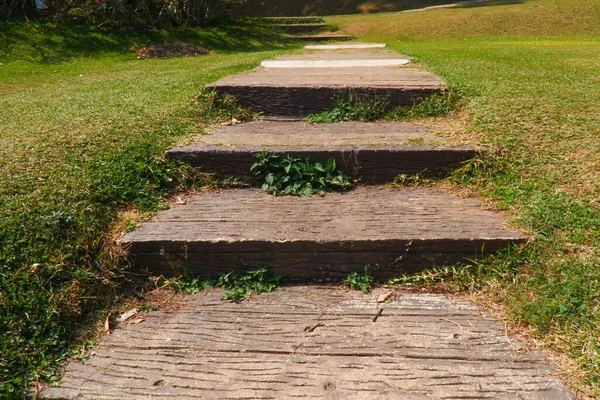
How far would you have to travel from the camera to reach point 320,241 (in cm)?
187

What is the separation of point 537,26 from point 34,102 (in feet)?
41.3

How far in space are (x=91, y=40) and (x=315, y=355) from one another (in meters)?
8.77

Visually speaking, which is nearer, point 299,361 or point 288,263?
point 299,361

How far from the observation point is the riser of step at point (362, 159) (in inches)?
92.9

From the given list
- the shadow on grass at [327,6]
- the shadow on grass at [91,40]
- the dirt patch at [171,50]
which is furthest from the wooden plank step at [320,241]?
the shadow on grass at [327,6]

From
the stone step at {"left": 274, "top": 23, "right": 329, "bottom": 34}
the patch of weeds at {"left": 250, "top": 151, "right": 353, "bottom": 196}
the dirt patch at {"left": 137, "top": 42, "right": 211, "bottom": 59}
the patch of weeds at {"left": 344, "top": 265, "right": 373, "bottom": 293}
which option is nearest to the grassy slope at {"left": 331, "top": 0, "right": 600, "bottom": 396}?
the patch of weeds at {"left": 344, "top": 265, "right": 373, "bottom": 293}

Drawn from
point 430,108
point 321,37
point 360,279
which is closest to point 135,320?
point 360,279

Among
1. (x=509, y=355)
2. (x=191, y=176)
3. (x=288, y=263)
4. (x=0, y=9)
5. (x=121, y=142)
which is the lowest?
(x=509, y=355)

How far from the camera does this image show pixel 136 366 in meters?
1.54

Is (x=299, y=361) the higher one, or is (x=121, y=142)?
(x=121, y=142)

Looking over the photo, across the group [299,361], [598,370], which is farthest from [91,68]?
[598,370]

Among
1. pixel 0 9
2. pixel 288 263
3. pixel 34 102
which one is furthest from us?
pixel 0 9

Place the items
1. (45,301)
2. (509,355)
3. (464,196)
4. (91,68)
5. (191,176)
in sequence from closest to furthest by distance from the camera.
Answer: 1. (509,355)
2. (45,301)
3. (464,196)
4. (191,176)
5. (91,68)

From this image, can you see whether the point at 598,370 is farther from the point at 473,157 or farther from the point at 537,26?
the point at 537,26
